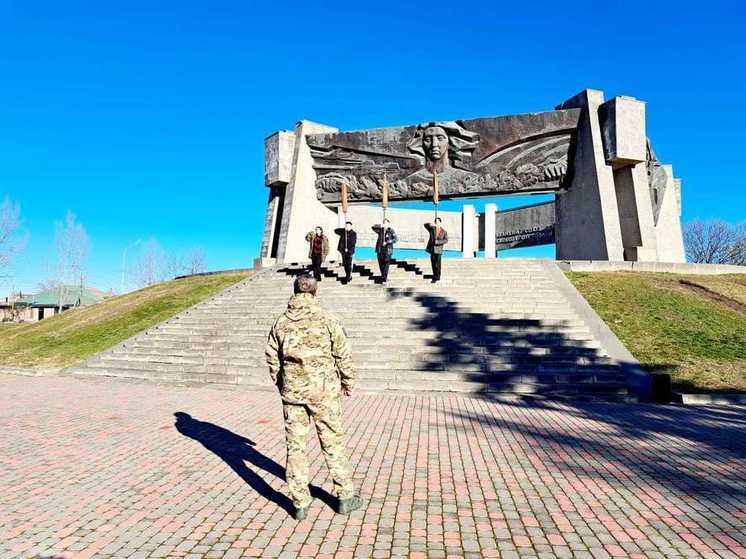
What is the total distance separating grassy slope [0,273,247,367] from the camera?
46.4ft

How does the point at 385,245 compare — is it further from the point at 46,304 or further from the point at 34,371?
the point at 46,304

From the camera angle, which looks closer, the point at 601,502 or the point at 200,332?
the point at 601,502

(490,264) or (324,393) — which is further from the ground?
(490,264)

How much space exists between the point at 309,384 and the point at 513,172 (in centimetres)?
1894

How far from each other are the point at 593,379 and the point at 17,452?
8.76 meters

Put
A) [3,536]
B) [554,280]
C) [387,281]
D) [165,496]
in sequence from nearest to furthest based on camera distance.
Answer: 1. [3,536]
2. [165,496]
3. [554,280]
4. [387,281]

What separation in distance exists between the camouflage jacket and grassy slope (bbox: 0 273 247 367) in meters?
11.8

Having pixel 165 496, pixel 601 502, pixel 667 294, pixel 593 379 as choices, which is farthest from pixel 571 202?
pixel 165 496

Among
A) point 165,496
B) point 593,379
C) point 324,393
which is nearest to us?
point 324,393

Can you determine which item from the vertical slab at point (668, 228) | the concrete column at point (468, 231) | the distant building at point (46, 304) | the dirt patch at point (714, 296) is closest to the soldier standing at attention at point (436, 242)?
the dirt patch at point (714, 296)

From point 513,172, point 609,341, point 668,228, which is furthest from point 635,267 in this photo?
point 609,341

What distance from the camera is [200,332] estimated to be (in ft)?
43.0

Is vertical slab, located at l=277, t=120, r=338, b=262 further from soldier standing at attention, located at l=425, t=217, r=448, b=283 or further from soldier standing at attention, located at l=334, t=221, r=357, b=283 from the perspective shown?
soldier standing at attention, located at l=425, t=217, r=448, b=283

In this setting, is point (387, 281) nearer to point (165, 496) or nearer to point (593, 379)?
point (593, 379)
